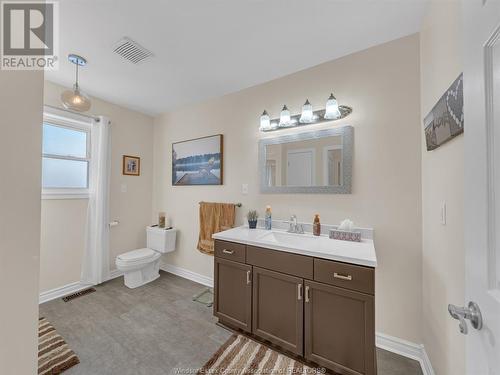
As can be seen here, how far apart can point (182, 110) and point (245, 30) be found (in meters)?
1.75

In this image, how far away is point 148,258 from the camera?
2.69 meters

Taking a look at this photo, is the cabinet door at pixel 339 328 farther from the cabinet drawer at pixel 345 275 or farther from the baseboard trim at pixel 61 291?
the baseboard trim at pixel 61 291

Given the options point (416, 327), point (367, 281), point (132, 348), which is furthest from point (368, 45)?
point (132, 348)

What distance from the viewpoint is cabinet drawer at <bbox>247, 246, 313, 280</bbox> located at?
4.76ft

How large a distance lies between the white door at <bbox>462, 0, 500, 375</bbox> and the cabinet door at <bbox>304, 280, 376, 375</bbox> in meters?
0.68

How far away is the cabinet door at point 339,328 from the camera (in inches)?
48.8

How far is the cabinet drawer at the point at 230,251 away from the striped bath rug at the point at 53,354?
4.09ft

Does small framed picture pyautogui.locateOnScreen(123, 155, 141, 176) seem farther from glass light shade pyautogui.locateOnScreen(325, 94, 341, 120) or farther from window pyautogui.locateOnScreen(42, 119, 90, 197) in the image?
glass light shade pyautogui.locateOnScreen(325, 94, 341, 120)

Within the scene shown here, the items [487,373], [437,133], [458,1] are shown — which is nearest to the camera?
[487,373]

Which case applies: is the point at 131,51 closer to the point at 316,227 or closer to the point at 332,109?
the point at 332,109

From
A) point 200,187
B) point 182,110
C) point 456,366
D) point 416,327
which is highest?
point 182,110

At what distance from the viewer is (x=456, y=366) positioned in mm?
984

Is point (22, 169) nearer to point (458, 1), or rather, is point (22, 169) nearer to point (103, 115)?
point (458, 1)

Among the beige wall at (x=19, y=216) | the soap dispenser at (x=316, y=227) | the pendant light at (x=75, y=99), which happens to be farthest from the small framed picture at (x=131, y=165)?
the soap dispenser at (x=316, y=227)
